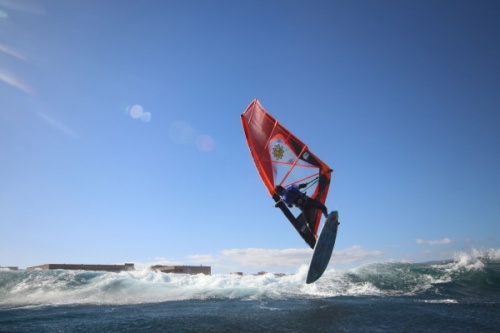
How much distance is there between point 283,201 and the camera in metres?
11.3

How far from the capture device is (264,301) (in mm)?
9703

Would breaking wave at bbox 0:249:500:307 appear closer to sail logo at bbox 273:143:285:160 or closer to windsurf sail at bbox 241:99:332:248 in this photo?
windsurf sail at bbox 241:99:332:248

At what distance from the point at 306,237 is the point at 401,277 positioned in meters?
6.12

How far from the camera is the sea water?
6020mm

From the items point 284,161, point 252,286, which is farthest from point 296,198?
point 252,286

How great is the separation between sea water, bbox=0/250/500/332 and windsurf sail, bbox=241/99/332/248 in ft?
9.65

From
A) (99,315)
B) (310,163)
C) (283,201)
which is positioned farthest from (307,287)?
(99,315)

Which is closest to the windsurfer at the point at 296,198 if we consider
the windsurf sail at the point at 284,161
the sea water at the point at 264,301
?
the windsurf sail at the point at 284,161

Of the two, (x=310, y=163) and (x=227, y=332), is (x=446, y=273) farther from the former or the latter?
(x=227, y=332)

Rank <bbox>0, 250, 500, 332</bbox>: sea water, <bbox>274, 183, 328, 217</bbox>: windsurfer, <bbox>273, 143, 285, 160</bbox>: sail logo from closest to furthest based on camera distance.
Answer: <bbox>0, 250, 500, 332</bbox>: sea water
<bbox>274, 183, 328, 217</bbox>: windsurfer
<bbox>273, 143, 285, 160</bbox>: sail logo

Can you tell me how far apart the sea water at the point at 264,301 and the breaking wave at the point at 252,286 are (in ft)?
0.14

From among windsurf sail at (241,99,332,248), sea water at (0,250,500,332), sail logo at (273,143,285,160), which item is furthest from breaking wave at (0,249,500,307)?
sail logo at (273,143,285,160)

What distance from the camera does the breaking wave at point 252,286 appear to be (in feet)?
36.9

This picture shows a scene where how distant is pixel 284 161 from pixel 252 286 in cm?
604
